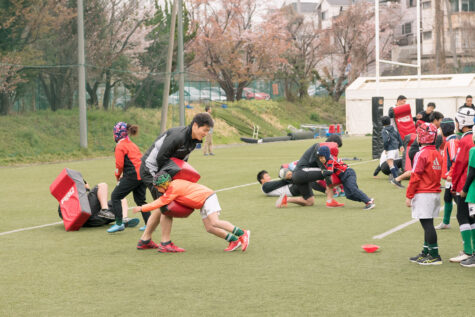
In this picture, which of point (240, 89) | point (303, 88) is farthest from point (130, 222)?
point (303, 88)

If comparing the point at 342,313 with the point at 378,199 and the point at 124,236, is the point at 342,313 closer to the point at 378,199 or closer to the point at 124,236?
the point at 124,236

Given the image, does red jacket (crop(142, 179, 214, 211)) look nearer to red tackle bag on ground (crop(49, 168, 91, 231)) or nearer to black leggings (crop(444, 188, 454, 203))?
red tackle bag on ground (crop(49, 168, 91, 231))

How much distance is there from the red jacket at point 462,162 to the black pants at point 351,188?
448 cm

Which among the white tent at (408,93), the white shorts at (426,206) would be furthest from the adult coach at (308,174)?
the white tent at (408,93)

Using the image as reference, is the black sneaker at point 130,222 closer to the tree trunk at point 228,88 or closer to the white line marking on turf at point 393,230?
the white line marking on turf at point 393,230

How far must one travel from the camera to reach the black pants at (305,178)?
41.3 ft

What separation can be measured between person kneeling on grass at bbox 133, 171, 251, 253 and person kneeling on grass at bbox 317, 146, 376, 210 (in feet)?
13.2

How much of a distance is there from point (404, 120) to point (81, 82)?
14.9 metres

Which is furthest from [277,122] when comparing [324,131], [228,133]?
[228,133]

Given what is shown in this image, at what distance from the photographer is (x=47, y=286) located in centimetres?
691

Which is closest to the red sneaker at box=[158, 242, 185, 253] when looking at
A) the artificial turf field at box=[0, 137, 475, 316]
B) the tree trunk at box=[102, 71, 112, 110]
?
the artificial turf field at box=[0, 137, 475, 316]

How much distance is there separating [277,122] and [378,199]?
3765cm

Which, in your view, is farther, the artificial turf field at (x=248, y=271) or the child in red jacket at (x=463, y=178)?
the child in red jacket at (x=463, y=178)

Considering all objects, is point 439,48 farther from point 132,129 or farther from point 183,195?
point 183,195
